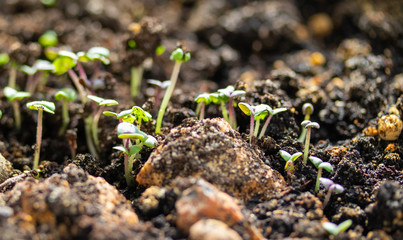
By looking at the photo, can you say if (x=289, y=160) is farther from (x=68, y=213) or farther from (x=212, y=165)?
(x=68, y=213)

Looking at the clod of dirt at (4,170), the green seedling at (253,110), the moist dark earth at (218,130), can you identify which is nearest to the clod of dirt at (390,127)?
the moist dark earth at (218,130)

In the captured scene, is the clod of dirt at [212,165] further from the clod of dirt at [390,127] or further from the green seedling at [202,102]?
the clod of dirt at [390,127]

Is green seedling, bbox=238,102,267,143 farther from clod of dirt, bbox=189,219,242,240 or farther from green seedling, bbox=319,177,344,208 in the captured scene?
clod of dirt, bbox=189,219,242,240

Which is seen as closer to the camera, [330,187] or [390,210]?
[390,210]

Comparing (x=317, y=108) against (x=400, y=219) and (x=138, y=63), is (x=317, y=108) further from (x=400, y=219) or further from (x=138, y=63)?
(x=138, y=63)

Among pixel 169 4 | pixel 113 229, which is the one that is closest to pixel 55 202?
pixel 113 229

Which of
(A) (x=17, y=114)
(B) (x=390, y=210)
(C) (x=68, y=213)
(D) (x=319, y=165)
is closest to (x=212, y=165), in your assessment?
(D) (x=319, y=165)
